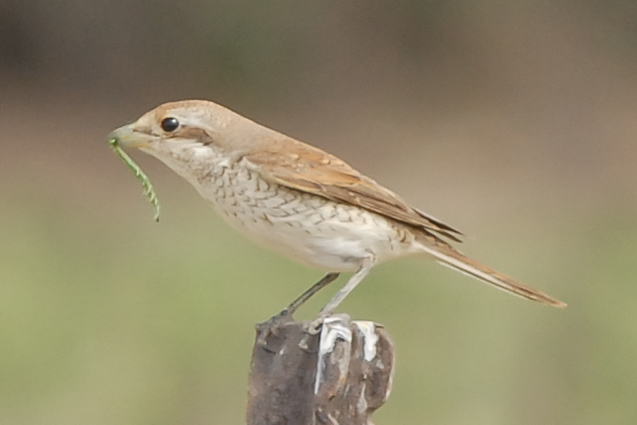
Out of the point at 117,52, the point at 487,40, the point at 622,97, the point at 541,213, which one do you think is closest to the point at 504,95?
the point at 487,40

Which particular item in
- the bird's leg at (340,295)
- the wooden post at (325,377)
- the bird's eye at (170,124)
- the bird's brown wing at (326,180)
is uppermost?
the bird's eye at (170,124)

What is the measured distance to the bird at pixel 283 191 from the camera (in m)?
2.91

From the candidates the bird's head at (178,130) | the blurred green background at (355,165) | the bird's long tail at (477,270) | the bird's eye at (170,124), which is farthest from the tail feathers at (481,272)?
the blurred green background at (355,165)

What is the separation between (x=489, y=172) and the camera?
9.76 meters

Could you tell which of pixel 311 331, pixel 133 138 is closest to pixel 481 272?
pixel 311 331

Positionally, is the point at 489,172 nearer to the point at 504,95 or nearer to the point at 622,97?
the point at 504,95

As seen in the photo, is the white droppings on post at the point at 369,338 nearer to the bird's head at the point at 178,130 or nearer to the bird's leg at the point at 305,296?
the bird's leg at the point at 305,296

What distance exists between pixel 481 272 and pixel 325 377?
0.97 m

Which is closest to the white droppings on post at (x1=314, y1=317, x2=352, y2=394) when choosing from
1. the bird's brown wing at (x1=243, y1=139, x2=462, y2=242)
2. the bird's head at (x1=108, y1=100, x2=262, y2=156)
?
the bird's brown wing at (x1=243, y1=139, x2=462, y2=242)

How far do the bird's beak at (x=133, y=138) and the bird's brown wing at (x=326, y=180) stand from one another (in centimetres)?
25

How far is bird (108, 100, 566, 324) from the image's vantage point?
114 inches

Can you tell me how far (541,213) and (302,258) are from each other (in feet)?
19.5

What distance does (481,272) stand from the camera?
10.5 feet

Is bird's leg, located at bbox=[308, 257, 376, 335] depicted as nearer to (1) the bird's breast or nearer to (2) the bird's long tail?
(1) the bird's breast
